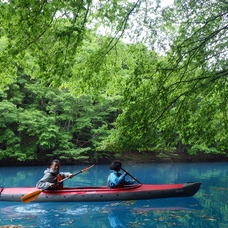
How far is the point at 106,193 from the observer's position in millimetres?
7512

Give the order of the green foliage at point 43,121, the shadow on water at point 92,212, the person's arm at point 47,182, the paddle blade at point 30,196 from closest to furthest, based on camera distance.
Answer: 1. the shadow on water at point 92,212
2. the paddle blade at point 30,196
3. the person's arm at point 47,182
4. the green foliage at point 43,121

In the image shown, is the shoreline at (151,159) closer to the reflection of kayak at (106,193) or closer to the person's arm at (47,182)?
the reflection of kayak at (106,193)

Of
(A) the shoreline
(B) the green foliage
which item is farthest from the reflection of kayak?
(A) the shoreline

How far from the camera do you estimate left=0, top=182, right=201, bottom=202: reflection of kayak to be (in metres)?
7.52

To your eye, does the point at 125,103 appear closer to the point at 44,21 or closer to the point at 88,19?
the point at 88,19

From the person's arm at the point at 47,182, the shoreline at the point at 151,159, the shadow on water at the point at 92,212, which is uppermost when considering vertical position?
the person's arm at the point at 47,182

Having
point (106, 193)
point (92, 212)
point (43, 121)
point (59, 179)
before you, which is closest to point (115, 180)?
point (106, 193)

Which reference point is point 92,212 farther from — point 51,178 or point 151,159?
point 151,159

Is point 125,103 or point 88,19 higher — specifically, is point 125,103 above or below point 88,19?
below

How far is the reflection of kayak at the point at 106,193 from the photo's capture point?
752cm

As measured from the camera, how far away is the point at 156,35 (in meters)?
5.34

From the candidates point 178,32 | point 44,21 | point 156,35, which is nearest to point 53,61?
point 44,21

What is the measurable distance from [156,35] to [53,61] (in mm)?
2260

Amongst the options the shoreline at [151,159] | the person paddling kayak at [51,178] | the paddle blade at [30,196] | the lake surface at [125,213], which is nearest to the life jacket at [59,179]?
the person paddling kayak at [51,178]
